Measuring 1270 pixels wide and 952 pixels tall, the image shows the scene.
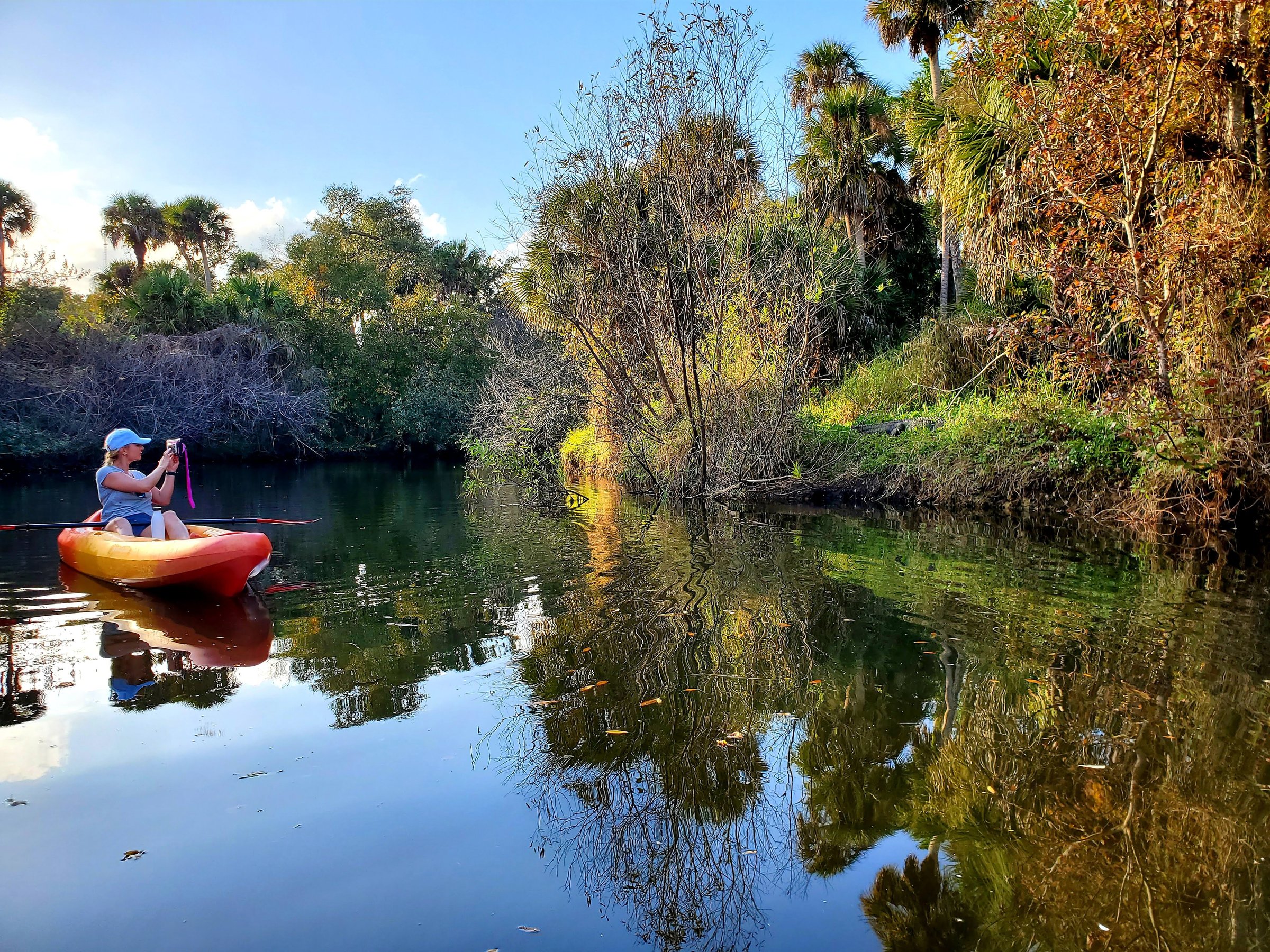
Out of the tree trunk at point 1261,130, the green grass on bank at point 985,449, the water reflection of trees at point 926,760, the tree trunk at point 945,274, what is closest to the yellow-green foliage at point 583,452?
the green grass on bank at point 985,449

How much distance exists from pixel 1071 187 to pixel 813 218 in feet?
15.2

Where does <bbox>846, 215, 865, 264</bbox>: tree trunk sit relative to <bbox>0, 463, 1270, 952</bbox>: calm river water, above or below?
above

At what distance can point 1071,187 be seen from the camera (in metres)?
9.15

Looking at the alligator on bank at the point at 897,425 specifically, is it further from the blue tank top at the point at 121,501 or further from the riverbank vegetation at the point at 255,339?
the riverbank vegetation at the point at 255,339

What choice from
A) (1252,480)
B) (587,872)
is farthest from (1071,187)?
(587,872)

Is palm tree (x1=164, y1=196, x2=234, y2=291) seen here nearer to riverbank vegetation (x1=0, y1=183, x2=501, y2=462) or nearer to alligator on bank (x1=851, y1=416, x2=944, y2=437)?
riverbank vegetation (x1=0, y1=183, x2=501, y2=462)

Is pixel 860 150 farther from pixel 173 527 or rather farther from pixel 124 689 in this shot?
pixel 124 689

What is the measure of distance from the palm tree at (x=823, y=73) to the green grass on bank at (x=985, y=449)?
10666 millimetres

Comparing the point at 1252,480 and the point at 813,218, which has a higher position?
the point at 813,218

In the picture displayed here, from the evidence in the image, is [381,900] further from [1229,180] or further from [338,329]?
[338,329]

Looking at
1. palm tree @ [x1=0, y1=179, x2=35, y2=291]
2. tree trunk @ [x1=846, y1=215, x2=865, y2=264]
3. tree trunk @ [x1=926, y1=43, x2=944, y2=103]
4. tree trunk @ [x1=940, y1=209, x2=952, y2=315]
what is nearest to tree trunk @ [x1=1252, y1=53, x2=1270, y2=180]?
tree trunk @ [x1=940, y1=209, x2=952, y2=315]

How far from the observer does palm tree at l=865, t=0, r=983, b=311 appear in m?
21.2

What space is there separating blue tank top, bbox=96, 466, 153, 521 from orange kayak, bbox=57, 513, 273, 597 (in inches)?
21.4

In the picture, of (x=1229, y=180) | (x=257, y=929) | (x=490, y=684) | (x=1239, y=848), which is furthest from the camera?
(x=1229, y=180)
